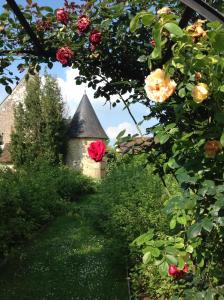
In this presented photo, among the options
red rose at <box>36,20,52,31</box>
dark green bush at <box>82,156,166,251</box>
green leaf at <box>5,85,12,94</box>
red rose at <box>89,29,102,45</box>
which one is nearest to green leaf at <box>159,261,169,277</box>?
red rose at <box>89,29,102,45</box>

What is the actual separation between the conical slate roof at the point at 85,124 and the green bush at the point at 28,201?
8153 millimetres

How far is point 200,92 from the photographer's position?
75.0 inches

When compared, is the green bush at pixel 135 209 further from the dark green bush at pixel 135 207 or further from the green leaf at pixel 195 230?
the green leaf at pixel 195 230

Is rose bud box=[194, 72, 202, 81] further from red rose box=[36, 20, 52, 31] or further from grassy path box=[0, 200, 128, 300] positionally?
grassy path box=[0, 200, 128, 300]

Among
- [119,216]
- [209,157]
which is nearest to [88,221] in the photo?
[119,216]

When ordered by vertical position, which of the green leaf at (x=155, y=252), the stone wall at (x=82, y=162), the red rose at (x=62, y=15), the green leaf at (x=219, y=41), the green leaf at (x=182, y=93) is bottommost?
the green leaf at (x=155, y=252)

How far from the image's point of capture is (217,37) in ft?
5.77

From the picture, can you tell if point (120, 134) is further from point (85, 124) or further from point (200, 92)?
point (85, 124)

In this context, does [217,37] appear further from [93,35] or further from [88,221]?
[88,221]

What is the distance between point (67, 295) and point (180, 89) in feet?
16.5

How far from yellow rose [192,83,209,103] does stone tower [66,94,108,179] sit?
24.7 meters

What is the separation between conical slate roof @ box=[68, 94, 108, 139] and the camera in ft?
96.0

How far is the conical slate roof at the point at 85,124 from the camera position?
29266mm

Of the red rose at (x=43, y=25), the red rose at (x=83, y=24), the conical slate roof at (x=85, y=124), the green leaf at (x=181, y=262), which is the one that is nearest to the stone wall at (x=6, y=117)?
the conical slate roof at (x=85, y=124)
